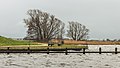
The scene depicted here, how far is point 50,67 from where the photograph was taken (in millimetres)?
45969

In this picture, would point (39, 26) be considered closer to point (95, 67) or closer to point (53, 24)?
point (53, 24)

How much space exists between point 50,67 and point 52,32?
95.1 metres

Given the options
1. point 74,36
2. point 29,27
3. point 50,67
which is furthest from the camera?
point 74,36

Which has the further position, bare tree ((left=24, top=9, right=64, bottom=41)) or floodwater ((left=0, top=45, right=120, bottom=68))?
bare tree ((left=24, top=9, right=64, bottom=41))

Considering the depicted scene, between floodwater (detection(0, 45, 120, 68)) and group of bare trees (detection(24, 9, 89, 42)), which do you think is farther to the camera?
group of bare trees (detection(24, 9, 89, 42))

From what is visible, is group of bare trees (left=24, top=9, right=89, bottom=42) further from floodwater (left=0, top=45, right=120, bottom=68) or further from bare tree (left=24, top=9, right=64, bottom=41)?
floodwater (left=0, top=45, right=120, bottom=68)

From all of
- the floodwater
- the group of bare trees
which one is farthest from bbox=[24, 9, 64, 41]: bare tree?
the floodwater

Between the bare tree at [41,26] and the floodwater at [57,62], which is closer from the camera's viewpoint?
the floodwater at [57,62]

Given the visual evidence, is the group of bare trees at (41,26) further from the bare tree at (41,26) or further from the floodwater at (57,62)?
the floodwater at (57,62)

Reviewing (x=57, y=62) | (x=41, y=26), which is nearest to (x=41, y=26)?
(x=41, y=26)

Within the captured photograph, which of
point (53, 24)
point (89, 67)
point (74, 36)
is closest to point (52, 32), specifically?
point (53, 24)

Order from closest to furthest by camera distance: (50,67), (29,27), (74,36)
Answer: (50,67), (29,27), (74,36)

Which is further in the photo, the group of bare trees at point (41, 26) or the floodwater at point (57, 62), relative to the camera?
the group of bare trees at point (41, 26)

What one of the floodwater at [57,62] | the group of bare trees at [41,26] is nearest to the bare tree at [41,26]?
the group of bare trees at [41,26]
